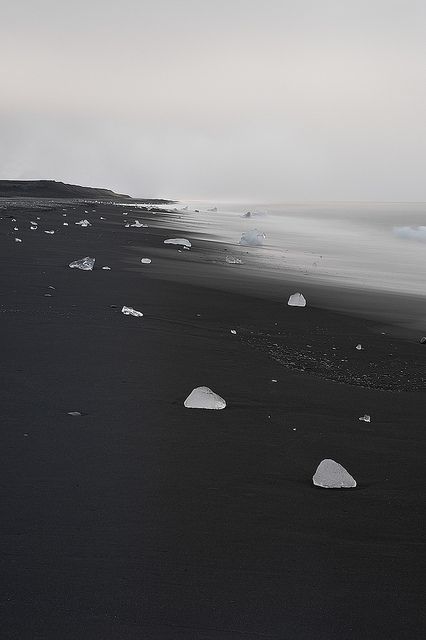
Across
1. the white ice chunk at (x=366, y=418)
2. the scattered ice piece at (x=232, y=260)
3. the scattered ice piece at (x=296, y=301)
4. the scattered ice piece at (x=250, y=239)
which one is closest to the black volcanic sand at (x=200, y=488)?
the white ice chunk at (x=366, y=418)

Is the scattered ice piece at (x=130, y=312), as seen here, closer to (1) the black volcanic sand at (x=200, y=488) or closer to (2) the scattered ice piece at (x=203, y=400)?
(1) the black volcanic sand at (x=200, y=488)

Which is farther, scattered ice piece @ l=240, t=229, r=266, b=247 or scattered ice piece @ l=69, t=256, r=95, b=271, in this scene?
scattered ice piece @ l=240, t=229, r=266, b=247

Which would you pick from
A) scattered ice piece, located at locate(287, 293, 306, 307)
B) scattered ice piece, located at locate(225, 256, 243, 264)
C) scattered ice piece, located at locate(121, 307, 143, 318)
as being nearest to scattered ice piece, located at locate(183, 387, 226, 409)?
scattered ice piece, located at locate(121, 307, 143, 318)

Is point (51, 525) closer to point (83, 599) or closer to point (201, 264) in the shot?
point (83, 599)

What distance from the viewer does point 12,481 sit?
3.05 metres

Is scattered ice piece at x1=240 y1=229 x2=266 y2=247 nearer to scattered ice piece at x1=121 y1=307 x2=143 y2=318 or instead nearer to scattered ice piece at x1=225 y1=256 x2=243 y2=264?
scattered ice piece at x1=225 y1=256 x2=243 y2=264

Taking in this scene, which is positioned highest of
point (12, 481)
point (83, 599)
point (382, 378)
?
point (382, 378)

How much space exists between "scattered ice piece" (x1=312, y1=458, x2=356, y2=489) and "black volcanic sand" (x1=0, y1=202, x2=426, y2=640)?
59 mm

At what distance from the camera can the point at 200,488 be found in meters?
3.16

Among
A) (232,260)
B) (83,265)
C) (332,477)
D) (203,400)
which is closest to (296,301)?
(83,265)

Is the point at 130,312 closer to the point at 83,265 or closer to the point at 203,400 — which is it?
the point at 203,400

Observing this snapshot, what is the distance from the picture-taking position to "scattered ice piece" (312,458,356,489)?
3273mm

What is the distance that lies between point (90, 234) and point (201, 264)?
4933mm

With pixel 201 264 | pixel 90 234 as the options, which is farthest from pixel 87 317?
pixel 90 234
